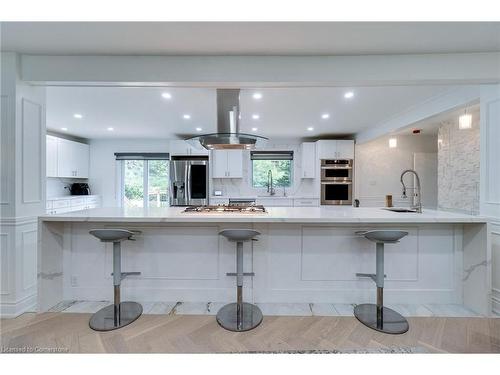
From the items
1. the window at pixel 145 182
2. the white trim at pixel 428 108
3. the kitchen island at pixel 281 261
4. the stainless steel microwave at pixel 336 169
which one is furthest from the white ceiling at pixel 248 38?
the window at pixel 145 182

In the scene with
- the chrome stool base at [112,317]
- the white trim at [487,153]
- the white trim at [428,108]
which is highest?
the white trim at [428,108]

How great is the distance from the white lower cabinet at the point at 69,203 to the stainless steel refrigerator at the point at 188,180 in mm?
1640

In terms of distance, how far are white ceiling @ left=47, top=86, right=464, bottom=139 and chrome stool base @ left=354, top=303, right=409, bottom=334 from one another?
2379 millimetres

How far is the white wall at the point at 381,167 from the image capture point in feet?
17.5

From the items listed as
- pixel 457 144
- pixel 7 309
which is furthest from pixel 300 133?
pixel 7 309

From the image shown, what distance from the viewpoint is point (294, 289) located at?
7.82 ft

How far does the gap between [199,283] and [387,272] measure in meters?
1.90

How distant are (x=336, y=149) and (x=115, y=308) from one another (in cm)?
474

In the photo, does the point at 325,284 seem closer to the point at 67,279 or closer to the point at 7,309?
the point at 67,279

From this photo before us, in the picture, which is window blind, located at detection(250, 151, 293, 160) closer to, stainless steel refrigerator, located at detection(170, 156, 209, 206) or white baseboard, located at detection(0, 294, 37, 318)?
stainless steel refrigerator, located at detection(170, 156, 209, 206)

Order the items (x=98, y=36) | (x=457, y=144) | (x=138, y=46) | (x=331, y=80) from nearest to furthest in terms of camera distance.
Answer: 1. (x=98, y=36)
2. (x=138, y=46)
3. (x=331, y=80)
4. (x=457, y=144)

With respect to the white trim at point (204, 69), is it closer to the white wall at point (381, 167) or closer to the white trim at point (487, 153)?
the white trim at point (487, 153)

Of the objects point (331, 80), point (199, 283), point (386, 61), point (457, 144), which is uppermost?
point (386, 61)

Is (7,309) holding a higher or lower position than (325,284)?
lower
